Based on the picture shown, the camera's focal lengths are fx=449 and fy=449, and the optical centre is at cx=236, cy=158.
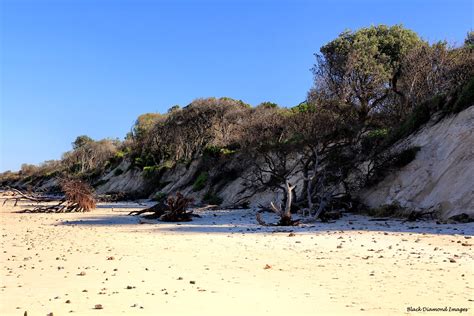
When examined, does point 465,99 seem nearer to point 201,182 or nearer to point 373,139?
point 373,139

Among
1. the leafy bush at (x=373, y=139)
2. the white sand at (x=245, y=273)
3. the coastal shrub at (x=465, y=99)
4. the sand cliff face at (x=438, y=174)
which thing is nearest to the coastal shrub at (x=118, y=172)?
the leafy bush at (x=373, y=139)

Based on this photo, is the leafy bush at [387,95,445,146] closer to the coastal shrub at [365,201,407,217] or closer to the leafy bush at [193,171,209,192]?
the coastal shrub at [365,201,407,217]

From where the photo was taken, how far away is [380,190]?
16859 mm

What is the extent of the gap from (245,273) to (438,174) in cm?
1036

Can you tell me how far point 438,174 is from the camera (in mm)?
14758

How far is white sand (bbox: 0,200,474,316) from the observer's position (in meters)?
4.92

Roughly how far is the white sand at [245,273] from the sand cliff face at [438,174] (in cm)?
216

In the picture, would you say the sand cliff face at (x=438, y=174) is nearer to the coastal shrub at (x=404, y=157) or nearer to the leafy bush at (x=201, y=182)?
the coastal shrub at (x=404, y=157)

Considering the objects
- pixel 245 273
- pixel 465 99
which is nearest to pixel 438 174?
pixel 465 99

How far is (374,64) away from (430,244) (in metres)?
26.9

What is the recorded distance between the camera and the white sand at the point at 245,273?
4922 millimetres

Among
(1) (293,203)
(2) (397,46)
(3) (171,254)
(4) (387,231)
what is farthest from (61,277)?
(2) (397,46)

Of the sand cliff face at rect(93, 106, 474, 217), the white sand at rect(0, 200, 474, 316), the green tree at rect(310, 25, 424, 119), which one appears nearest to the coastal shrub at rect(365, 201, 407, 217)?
the sand cliff face at rect(93, 106, 474, 217)

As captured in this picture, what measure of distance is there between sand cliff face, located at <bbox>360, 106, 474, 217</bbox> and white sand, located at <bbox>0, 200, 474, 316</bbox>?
2.16 meters
